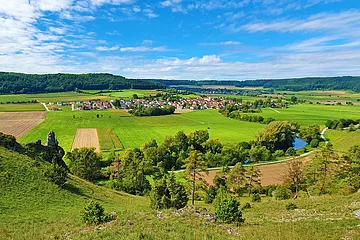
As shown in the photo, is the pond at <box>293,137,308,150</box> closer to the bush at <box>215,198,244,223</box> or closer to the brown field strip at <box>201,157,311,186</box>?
the brown field strip at <box>201,157,311,186</box>

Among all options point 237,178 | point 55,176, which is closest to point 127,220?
point 55,176

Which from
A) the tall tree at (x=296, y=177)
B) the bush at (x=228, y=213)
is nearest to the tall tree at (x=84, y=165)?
the tall tree at (x=296, y=177)

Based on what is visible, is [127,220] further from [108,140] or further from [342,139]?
[342,139]

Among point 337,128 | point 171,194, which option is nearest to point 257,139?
point 337,128

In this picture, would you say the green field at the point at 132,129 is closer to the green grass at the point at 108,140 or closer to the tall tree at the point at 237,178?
the green grass at the point at 108,140

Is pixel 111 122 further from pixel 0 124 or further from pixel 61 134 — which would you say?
pixel 0 124

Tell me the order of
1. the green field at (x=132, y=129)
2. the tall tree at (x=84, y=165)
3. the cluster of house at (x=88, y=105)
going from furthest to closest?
1. the cluster of house at (x=88, y=105)
2. the green field at (x=132, y=129)
3. the tall tree at (x=84, y=165)
